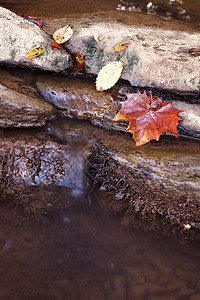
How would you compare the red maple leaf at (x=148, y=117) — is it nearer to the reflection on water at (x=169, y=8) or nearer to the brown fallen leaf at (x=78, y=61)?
the brown fallen leaf at (x=78, y=61)

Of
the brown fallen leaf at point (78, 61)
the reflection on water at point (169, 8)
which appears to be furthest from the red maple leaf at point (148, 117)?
the reflection on water at point (169, 8)

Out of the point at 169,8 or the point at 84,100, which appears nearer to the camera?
the point at 84,100

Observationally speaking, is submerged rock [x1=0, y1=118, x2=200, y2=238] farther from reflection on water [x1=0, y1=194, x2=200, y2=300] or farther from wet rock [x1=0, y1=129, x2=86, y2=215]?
reflection on water [x1=0, y1=194, x2=200, y2=300]

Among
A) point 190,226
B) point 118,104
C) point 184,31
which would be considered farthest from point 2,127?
point 184,31

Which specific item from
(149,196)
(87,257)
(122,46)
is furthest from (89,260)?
(122,46)

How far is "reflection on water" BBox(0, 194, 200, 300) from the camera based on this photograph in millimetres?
1833

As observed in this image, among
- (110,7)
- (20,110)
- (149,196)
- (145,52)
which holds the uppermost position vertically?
(110,7)

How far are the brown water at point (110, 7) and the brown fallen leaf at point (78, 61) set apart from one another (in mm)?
Result: 1054

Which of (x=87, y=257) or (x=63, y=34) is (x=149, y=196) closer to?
(x=87, y=257)

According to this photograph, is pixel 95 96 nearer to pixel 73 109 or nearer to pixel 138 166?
pixel 73 109

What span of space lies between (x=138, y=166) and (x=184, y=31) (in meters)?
2.06

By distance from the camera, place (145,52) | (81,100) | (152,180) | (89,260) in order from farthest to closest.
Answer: (81,100)
(145,52)
(152,180)
(89,260)

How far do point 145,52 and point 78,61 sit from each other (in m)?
0.80

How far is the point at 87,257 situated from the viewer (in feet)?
6.60
